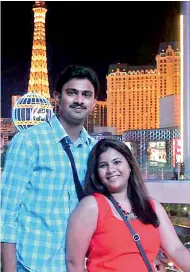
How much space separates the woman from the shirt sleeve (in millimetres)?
148

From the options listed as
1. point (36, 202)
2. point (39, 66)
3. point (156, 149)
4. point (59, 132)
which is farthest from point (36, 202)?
point (39, 66)

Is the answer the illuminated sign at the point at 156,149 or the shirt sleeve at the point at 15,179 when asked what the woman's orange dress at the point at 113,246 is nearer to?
the shirt sleeve at the point at 15,179

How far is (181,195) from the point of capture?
9.17 meters

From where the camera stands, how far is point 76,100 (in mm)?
1402

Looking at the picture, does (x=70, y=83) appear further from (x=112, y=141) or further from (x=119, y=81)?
(x=119, y=81)

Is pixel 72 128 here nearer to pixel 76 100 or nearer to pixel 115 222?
pixel 76 100

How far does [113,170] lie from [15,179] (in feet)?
0.88

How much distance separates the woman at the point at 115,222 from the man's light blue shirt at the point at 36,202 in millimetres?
39

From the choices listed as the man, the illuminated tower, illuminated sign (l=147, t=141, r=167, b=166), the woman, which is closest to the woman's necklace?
the woman

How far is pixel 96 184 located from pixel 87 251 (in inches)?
7.1

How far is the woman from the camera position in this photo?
4.31 ft

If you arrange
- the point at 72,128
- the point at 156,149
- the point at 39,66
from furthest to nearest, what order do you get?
the point at 39,66
the point at 156,149
the point at 72,128

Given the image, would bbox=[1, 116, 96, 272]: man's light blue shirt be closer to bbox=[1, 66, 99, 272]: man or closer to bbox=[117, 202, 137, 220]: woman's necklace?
bbox=[1, 66, 99, 272]: man

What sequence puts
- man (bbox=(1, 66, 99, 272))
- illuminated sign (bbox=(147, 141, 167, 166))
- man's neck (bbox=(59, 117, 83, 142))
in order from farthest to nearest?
1. illuminated sign (bbox=(147, 141, 167, 166))
2. man's neck (bbox=(59, 117, 83, 142))
3. man (bbox=(1, 66, 99, 272))
